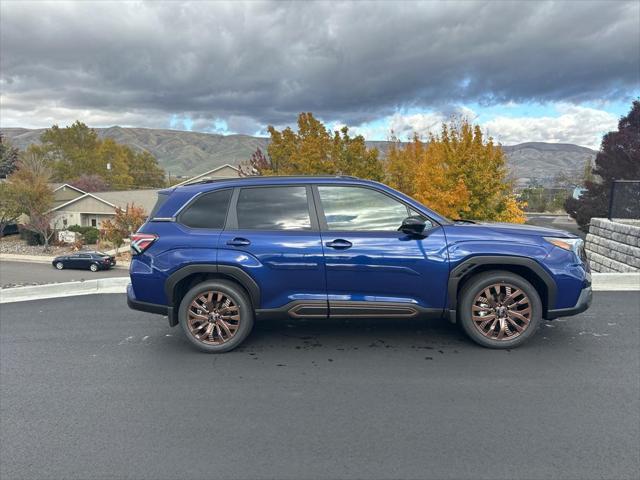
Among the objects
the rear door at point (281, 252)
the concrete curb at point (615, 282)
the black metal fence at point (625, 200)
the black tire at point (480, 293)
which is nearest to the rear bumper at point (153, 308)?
the rear door at point (281, 252)

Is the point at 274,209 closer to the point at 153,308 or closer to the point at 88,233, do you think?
the point at 153,308

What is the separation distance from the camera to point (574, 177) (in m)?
80.1

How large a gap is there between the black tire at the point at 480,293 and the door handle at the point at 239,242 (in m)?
2.15

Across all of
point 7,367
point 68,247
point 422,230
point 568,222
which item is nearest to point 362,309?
point 422,230

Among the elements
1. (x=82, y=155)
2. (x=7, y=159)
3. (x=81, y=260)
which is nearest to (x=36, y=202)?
(x=81, y=260)

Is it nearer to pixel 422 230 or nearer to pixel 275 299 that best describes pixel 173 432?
pixel 275 299

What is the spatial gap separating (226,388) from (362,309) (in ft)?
4.62

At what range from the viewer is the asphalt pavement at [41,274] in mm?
25484

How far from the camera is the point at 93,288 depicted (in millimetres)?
6465

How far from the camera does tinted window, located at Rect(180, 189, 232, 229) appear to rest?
3.89 meters

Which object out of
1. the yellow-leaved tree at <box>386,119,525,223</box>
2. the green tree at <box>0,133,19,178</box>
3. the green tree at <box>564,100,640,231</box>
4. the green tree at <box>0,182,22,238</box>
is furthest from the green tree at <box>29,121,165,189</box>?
the green tree at <box>564,100,640,231</box>

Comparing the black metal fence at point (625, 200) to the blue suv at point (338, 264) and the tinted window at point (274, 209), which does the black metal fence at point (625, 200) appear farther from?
the tinted window at point (274, 209)

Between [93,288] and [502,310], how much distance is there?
20.2 feet

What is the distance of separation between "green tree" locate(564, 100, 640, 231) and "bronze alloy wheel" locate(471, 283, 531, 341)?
37357 millimetres
